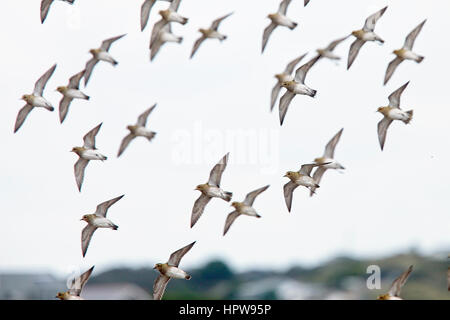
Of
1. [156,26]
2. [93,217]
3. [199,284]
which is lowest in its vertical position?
[93,217]

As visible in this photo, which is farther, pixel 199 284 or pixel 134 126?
pixel 199 284

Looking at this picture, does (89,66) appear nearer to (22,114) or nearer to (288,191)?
(22,114)

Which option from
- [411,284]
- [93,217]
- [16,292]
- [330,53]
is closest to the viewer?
[93,217]

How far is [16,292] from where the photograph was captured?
82.2m

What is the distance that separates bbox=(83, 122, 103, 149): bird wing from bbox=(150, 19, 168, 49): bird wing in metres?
4.16

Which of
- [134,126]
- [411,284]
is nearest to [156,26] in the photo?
[134,126]

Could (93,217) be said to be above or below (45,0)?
below

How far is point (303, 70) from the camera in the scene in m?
28.1

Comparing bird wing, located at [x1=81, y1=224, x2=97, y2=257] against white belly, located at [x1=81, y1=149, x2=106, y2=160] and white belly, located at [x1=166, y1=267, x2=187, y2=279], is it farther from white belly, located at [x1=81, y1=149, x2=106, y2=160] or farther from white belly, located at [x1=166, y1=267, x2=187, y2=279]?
white belly, located at [x1=166, y1=267, x2=187, y2=279]

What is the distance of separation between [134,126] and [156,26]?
3299 millimetres

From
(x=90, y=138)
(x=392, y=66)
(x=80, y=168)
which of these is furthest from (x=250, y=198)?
(x=392, y=66)

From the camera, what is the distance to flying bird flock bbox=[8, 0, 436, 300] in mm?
27359

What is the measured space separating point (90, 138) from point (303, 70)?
6624 mm
